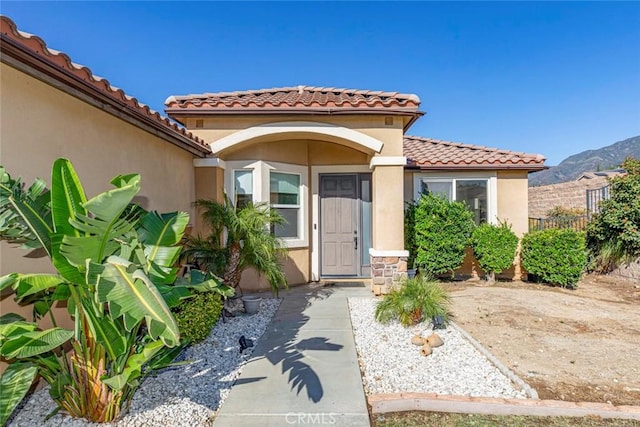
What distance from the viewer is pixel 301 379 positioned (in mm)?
4055

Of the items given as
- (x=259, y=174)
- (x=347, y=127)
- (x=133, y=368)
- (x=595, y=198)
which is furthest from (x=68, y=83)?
(x=595, y=198)

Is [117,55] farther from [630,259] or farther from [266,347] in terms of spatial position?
[630,259]

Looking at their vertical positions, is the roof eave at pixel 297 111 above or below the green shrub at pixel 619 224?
above

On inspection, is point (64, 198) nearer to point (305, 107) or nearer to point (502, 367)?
point (502, 367)

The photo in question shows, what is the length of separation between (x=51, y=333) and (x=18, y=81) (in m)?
2.71

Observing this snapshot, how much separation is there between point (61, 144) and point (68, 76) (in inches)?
33.8

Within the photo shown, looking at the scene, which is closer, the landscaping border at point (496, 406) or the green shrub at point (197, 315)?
the landscaping border at point (496, 406)

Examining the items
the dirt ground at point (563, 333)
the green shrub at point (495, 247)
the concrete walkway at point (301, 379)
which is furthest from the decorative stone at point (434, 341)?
the green shrub at point (495, 247)

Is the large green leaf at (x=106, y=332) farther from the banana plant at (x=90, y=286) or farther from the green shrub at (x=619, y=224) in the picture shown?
the green shrub at (x=619, y=224)

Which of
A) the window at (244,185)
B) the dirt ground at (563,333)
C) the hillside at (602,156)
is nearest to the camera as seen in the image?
the dirt ground at (563,333)

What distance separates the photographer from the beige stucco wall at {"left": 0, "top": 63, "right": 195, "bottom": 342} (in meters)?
3.30

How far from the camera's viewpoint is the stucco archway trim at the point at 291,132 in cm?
756

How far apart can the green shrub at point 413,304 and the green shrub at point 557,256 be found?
507cm

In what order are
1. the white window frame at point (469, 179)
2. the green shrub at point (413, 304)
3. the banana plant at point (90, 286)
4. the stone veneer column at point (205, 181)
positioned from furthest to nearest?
the white window frame at point (469, 179), the stone veneer column at point (205, 181), the green shrub at point (413, 304), the banana plant at point (90, 286)
